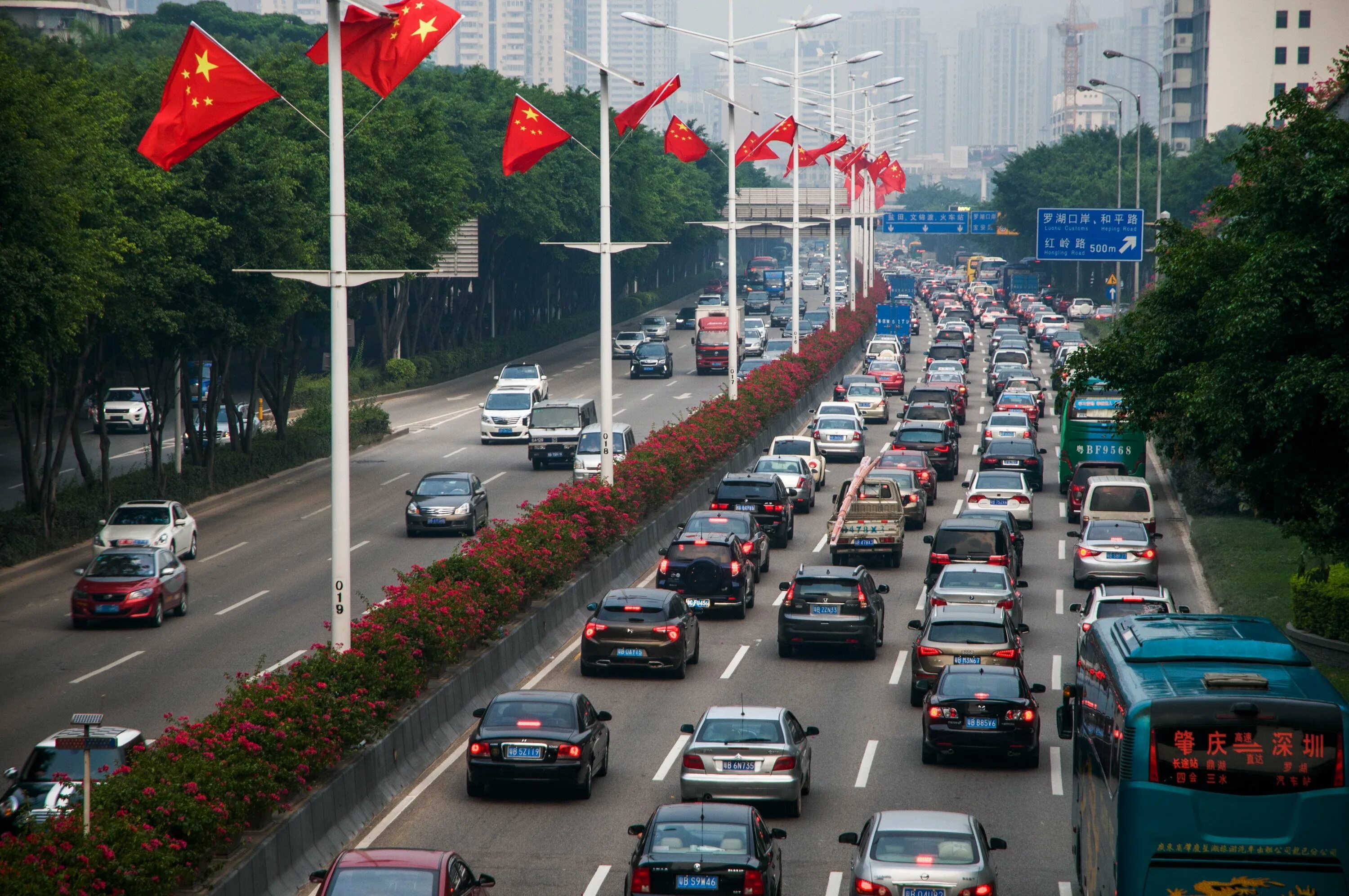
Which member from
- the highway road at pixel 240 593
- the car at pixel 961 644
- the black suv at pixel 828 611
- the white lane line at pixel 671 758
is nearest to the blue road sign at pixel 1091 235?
the highway road at pixel 240 593

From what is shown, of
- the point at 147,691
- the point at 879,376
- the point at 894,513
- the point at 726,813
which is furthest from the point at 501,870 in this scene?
the point at 879,376

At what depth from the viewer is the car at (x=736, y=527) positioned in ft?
117

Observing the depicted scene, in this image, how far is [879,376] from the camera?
75125 mm

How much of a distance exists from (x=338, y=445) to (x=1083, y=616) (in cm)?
1400

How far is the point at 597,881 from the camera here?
1883cm

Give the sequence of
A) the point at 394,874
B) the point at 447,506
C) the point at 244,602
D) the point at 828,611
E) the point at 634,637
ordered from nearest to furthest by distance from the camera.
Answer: the point at 394,874 → the point at 634,637 → the point at 828,611 → the point at 244,602 → the point at 447,506

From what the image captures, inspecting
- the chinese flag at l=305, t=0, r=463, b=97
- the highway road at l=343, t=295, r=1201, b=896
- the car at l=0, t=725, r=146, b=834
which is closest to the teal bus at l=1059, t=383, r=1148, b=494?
the highway road at l=343, t=295, r=1201, b=896

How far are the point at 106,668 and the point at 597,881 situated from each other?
14.5 metres

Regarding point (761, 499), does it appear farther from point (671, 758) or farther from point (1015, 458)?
point (671, 758)

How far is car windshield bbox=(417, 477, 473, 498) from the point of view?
43.8 m

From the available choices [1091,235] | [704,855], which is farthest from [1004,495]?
[704,855]

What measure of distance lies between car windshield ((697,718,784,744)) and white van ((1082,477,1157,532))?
2160 centimetres

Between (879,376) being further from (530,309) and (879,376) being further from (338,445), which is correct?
(338,445)

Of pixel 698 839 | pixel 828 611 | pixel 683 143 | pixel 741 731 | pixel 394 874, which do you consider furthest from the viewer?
pixel 683 143
